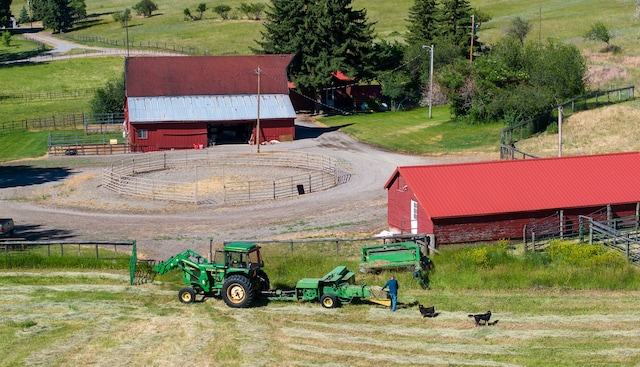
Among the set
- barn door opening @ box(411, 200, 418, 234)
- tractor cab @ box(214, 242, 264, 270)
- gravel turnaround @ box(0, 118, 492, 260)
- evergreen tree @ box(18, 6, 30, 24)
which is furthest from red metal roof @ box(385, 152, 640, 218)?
evergreen tree @ box(18, 6, 30, 24)

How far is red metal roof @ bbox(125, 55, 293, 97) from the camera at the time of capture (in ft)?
260

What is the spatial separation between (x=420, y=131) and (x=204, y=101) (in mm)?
18643

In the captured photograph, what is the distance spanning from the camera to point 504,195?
142ft

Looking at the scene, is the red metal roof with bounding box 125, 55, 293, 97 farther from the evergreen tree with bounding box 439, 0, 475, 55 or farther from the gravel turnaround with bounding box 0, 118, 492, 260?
the evergreen tree with bounding box 439, 0, 475, 55

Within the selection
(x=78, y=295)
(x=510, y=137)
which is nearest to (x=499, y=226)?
(x=78, y=295)

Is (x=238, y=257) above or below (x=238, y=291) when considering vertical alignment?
above

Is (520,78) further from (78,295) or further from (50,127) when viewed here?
(78,295)

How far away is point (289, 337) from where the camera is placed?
2878 centimetres

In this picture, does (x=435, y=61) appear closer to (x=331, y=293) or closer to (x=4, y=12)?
(x=331, y=293)

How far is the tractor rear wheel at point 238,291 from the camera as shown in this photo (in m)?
31.4

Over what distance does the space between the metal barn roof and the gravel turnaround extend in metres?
11.4

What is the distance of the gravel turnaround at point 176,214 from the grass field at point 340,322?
8.43 meters

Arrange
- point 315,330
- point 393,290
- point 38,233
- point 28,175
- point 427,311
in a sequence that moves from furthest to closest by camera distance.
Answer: point 28,175, point 38,233, point 393,290, point 427,311, point 315,330

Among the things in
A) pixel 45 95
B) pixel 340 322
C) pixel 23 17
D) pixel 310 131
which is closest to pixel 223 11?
pixel 23 17
